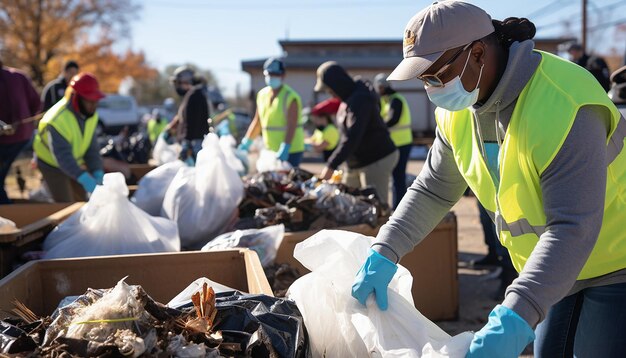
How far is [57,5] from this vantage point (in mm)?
27875

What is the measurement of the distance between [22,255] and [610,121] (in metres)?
2.80

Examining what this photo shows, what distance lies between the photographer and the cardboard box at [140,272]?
8.59 feet

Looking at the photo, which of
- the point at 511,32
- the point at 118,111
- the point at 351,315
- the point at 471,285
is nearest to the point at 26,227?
the point at 351,315

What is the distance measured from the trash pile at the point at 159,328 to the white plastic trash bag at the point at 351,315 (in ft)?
0.23

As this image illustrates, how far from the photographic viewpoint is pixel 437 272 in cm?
403

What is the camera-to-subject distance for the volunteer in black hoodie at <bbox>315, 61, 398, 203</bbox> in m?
4.90

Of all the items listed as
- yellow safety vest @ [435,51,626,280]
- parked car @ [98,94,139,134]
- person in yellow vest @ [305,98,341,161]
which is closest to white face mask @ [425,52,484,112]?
yellow safety vest @ [435,51,626,280]

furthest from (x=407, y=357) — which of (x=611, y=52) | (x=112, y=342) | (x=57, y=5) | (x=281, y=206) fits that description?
(x=611, y=52)

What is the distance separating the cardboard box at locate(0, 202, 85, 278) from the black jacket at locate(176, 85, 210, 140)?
240 centimetres

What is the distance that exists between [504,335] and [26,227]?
2.68 m

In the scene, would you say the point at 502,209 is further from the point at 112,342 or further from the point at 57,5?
the point at 57,5

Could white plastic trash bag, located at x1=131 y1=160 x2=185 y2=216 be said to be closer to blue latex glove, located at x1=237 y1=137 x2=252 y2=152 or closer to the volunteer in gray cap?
blue latex glove, located at x1=237 y1=137 x2=252 y2=152

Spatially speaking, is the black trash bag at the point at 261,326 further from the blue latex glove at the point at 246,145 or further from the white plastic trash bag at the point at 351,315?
the blue latex glove at the point at 246,145

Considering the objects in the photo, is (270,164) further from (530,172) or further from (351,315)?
(530,172)
